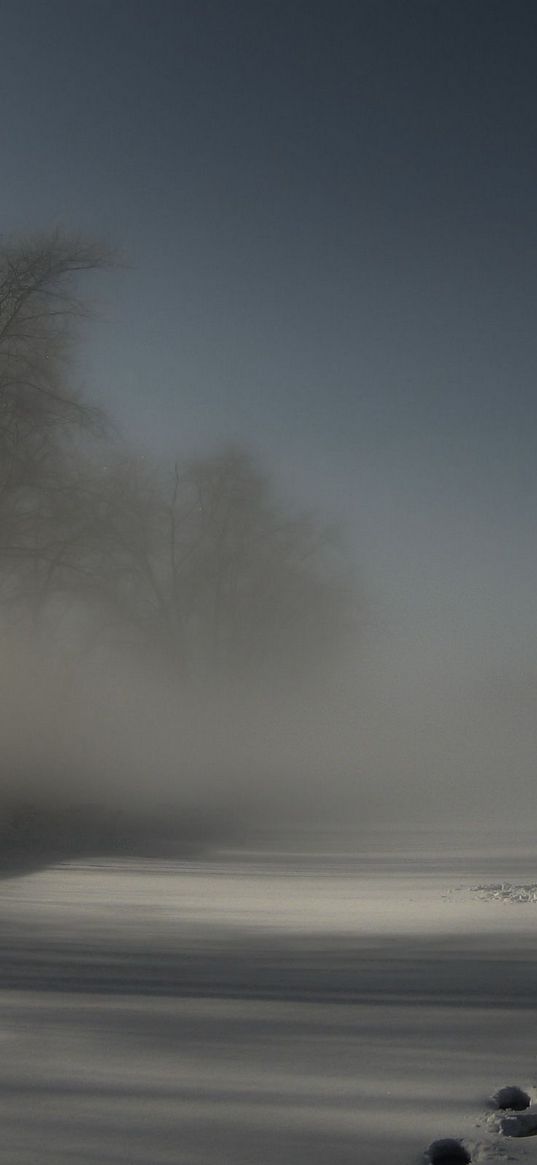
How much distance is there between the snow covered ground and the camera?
2.29 meters

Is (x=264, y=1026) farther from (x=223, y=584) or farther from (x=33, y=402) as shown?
(x=223, y=584)

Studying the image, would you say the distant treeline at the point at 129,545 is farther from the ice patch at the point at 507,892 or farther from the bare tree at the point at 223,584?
the ice patch at the point at 507,892

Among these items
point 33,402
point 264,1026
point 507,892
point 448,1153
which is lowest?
point 448,1153

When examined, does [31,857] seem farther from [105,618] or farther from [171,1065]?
[105,618]

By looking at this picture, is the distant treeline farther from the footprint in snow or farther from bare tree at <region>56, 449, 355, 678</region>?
the footprint in snow

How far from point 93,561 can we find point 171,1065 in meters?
13.8

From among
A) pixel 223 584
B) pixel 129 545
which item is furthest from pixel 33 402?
pixel 223 584

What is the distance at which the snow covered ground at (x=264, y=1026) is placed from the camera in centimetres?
229

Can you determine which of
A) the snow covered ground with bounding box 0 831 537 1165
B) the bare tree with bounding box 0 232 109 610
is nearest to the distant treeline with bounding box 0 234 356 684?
the bare tree with bounding box 0 232 109 610

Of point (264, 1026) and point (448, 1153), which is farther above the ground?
point (264, 1026)

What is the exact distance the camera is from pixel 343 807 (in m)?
18.9

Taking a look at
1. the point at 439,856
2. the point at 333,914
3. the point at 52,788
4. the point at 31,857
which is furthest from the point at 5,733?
the point at 333,914

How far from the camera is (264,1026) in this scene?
332 cm

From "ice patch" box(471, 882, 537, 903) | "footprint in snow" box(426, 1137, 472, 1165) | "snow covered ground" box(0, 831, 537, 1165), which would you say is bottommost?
"footprint in snow" box(426, 1137, 472, 1165)
